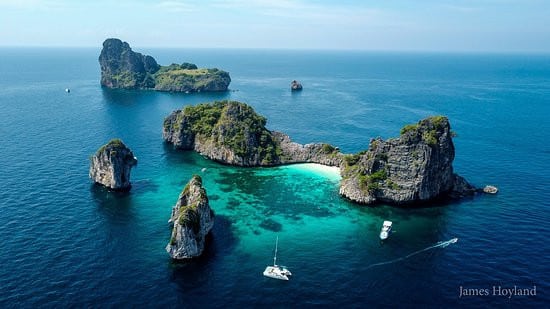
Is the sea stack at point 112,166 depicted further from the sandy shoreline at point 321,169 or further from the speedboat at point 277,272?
the speedboat at point 277,272

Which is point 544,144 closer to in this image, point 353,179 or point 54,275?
point 353,179

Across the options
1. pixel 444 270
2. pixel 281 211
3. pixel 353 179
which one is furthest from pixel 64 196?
pixel 444 270

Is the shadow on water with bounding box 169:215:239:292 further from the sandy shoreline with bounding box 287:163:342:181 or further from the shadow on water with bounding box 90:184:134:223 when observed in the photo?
the sandy shoreline with bounding box 287:163:342:181

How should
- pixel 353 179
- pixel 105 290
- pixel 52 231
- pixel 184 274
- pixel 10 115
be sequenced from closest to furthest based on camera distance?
pixel 105 290
pixel 184 274
pixel 52 231
pixel 353 179
pixel 10 115

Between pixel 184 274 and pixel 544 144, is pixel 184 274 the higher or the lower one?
the lower one

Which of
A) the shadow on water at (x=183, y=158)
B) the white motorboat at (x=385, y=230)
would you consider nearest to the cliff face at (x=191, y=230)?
the white motorboat at (x=385, y=230)

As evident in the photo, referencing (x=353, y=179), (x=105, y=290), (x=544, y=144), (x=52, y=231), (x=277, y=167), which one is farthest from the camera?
(x=544, y=144)

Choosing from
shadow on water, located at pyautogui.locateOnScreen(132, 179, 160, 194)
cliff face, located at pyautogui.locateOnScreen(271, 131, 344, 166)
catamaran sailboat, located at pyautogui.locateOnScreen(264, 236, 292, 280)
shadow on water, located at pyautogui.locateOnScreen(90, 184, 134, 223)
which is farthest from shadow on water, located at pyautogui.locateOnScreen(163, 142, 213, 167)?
catamaran sailboat, located at pyautogui.locateOnScreen(264, 236, 292, 280)
